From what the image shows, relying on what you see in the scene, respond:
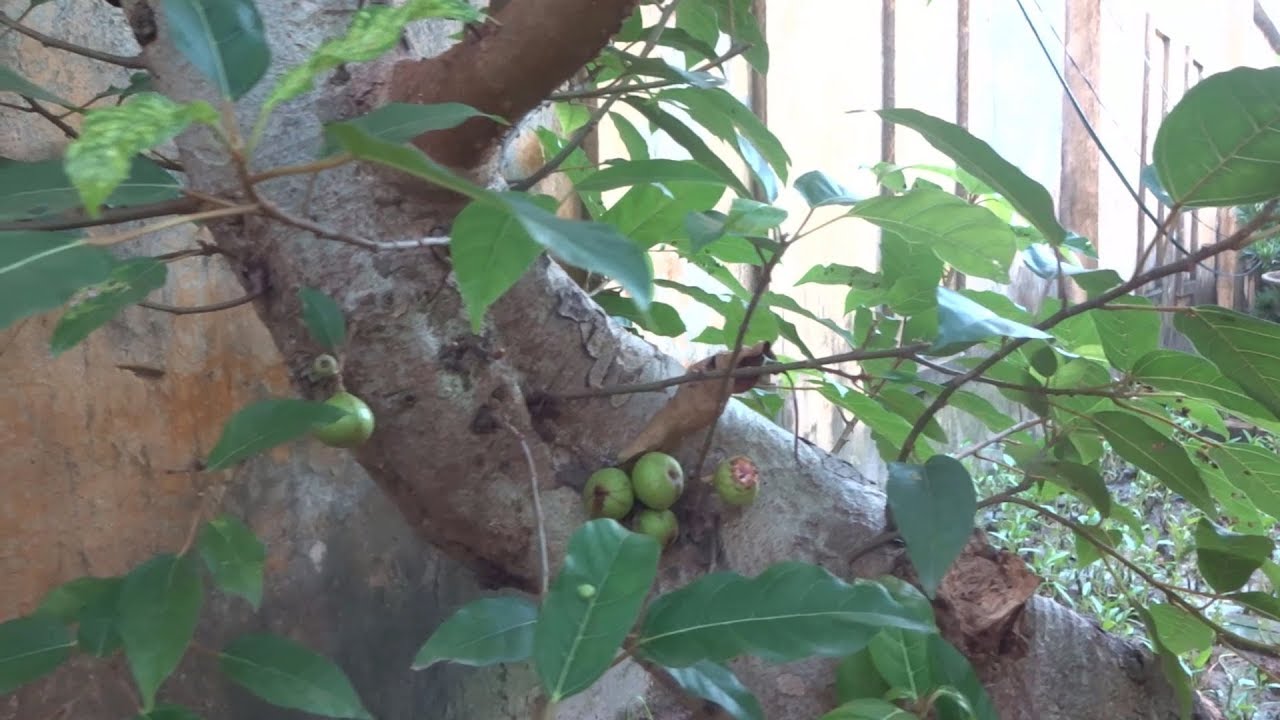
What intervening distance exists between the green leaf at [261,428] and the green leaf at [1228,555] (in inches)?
27.7

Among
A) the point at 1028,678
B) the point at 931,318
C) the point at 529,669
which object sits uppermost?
the point at 931,318

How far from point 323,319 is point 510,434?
0.18 m

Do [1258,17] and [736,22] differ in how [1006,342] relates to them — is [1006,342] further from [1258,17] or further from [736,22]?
[1258,17]

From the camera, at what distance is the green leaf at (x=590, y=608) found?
0.48m

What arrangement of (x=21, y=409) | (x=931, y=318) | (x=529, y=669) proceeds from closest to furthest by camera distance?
(x=21, y=409), (x=931, y=318), (x=529, y=669)

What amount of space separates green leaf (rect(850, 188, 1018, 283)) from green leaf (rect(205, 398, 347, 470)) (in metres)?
0.38

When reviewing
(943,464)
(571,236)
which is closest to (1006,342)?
(943,464)

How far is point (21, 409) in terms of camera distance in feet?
2.65

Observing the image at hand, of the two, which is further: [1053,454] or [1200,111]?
[1053,454]

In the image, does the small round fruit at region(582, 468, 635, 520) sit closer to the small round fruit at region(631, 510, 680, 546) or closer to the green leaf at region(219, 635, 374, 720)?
the small round fruit at region(631, 510, 680, 546)

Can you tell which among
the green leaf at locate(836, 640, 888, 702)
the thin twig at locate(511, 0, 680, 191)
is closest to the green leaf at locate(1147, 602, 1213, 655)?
the green leaf at locate(836, 640, 888, 702)

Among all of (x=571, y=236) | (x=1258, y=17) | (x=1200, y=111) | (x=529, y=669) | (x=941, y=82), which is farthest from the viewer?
(x=1258, y=17)

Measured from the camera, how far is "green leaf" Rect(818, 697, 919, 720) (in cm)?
58

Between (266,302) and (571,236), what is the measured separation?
1.67 ft
